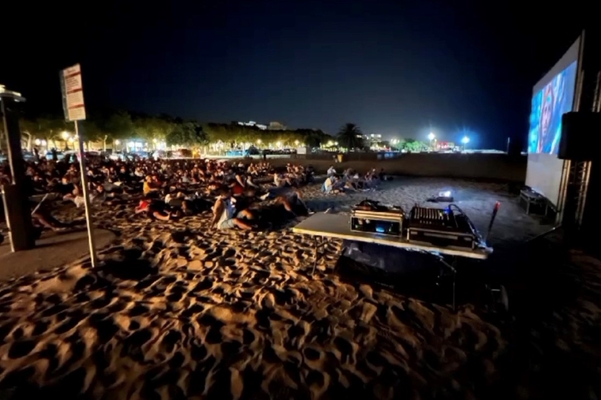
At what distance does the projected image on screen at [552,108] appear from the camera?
6.90m

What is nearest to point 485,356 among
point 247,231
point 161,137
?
point 247,231

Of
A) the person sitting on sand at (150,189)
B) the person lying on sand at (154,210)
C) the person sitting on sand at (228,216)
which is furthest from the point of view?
the person sitting on sand at (150,189)

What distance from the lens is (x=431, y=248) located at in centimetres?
309

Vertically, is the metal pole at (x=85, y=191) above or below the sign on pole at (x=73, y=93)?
below

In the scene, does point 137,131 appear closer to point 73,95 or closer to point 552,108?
point 73,95

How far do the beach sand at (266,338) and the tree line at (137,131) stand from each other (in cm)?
3645

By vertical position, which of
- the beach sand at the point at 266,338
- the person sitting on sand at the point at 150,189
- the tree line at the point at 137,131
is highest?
the tree line at the point at 137,131

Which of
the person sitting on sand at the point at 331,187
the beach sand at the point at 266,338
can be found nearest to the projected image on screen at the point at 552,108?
the beach sand at the point at 266,338

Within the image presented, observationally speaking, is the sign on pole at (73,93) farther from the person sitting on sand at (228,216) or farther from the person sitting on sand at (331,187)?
the person sitting on sand at (331,187)

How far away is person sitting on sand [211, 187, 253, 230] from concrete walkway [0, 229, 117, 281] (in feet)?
6.82

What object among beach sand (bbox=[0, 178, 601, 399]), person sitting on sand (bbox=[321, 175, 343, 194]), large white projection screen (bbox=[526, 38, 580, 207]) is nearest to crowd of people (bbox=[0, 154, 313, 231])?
person sitting on sand (bbox=[321, 175, 343, 194])

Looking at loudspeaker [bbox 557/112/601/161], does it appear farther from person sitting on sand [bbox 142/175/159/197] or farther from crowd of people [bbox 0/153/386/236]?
person sitting on sand [bbox 142/175/159/197]

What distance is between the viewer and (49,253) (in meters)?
5.00

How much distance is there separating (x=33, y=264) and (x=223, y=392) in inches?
167
